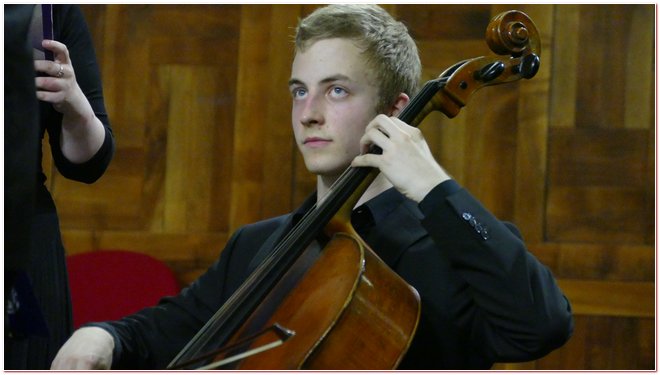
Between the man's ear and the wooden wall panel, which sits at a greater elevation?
the man's ear

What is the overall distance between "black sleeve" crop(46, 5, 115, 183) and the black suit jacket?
0.23 m

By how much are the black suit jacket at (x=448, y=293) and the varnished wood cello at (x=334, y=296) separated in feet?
0.30

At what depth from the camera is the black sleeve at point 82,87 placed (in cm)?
142

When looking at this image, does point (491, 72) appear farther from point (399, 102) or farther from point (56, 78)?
point (56, 78)

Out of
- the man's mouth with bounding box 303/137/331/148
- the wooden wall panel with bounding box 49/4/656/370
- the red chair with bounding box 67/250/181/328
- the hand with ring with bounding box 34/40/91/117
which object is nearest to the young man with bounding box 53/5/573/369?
the man's mouth with bounding box 303/137/331/148

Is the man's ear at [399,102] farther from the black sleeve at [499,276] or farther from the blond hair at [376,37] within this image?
the black sleeve at [499,276]

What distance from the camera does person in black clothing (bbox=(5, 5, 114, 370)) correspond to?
1251mm

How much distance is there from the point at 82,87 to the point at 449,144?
1.45 metres

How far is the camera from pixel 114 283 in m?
2.58

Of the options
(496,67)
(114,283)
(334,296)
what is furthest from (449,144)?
(334,296)

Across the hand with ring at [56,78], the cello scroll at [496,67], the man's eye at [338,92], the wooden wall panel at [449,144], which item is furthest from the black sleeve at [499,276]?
the wooden wall panel at [449,144]

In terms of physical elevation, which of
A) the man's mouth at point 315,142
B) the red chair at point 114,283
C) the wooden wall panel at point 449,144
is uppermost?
the man's mouth at point 315,142

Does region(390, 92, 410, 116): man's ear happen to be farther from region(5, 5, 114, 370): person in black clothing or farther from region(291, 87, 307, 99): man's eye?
region(5, 5, 114, 370): person in black clothing

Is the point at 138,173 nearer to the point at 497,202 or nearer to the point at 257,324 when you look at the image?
the point at 497,202
